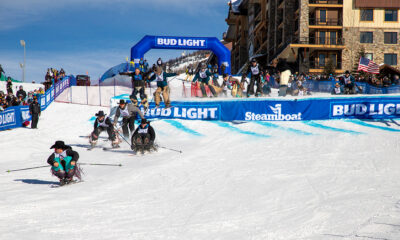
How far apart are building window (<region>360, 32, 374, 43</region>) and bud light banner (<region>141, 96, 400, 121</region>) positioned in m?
29.9

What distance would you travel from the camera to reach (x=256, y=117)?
17.2m

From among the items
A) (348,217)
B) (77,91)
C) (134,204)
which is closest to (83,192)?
(134,204)

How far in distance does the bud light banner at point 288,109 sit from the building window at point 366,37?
2986cm

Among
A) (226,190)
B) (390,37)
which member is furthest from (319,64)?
(226,190)

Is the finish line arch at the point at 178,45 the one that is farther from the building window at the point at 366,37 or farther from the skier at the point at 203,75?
the building window at the point at 366,37

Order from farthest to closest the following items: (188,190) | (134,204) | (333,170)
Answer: (333,170), (188,190), (134,204)

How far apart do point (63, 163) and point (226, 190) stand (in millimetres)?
3471

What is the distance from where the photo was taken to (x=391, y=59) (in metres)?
43.0

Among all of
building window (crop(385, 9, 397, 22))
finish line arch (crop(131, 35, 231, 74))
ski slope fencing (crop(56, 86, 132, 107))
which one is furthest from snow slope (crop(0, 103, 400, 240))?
building window (crop(385, 9, 397, 22))

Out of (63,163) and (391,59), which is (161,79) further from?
(391,59)

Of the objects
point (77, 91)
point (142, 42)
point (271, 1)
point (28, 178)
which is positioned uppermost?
point (271, 1)

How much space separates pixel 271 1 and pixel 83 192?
4891 cm

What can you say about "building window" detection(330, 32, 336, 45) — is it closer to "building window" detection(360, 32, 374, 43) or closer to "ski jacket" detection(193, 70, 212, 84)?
"building window" detection(360, 32, 374, 43)

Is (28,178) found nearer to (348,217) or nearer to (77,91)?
(348,217)
